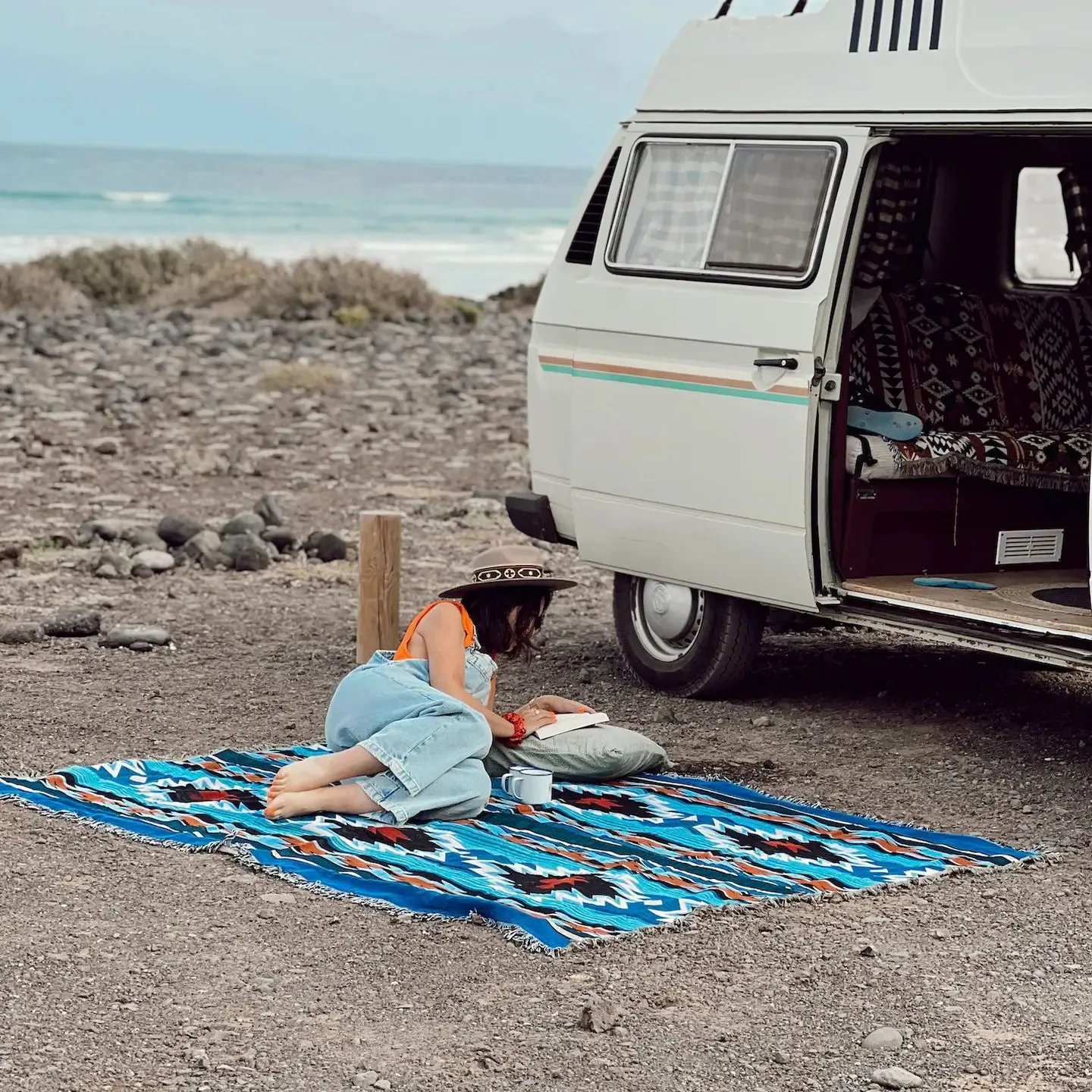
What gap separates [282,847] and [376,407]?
1304 cm

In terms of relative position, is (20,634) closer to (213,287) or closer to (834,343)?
(834,343)

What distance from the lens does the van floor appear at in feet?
22.4

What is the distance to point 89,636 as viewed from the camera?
9141 millimetres

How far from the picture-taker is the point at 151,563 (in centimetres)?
→ 1070

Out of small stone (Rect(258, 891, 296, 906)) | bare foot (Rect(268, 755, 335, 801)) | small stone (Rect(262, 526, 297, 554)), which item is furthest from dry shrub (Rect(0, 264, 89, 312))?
small stone (Rect(258, 891, 296, 906))

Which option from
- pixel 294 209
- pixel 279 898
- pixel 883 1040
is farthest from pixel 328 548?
pixel 294 209

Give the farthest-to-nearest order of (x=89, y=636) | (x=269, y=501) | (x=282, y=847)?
(x=269, y=501) < (x=89, y=636) < (x=282, y=847)

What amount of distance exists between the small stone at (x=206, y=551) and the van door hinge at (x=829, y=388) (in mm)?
4579

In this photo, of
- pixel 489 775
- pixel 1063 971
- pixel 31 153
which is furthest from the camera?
pixel 31 153

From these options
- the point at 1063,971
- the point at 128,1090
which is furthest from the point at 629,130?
the point at 128,1090

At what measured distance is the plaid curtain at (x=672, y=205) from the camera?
776 cm

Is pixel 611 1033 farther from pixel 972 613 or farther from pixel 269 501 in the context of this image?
pixel 269 501

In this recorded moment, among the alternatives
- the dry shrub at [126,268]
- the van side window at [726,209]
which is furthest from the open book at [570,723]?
the dry shrub at [126,268]

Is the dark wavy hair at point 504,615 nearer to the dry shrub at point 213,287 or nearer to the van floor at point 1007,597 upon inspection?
the van floor at point 1007,597
